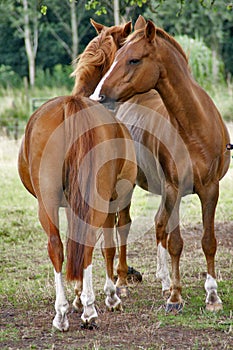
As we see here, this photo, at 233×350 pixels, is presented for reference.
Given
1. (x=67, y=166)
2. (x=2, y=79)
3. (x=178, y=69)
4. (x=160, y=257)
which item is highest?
(x=178, y=69)

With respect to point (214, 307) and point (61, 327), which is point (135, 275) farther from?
point (61, 327)

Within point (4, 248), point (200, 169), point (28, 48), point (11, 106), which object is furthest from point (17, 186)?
point (28, 48)

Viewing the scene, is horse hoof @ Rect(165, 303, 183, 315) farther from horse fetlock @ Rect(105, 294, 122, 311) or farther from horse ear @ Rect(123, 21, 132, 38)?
horse ear @ Rect(123, 21, 132, 38)

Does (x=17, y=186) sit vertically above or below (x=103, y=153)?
below

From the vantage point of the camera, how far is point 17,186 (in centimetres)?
1188

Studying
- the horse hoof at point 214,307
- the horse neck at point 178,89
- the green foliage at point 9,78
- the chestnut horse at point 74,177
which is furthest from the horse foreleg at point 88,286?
the green foliage at point 9,78

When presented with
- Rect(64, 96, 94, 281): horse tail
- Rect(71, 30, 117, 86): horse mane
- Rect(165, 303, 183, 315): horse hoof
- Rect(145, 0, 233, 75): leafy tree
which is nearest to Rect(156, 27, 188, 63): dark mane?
Rect(71, 30, 117, 86): horse mane

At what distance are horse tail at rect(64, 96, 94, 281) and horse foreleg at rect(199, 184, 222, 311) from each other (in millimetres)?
1200

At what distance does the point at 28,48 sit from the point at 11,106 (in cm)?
1270

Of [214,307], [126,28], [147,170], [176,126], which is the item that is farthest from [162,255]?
[126,28]

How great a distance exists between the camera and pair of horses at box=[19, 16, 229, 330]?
4.53 meters

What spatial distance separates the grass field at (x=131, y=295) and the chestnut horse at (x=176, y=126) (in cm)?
39

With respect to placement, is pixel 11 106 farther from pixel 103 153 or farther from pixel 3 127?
pixel 103 153

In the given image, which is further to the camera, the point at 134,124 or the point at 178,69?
the point at 134,124
